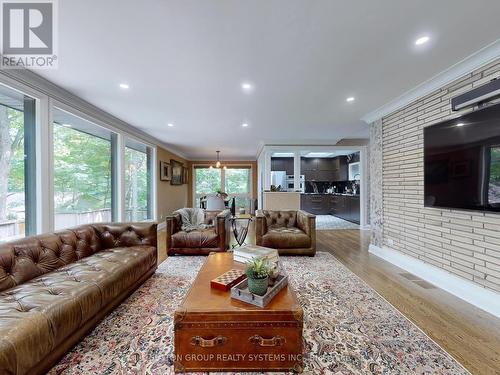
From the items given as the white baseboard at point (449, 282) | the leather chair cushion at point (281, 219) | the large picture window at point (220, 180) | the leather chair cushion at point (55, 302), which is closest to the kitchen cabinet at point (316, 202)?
the large picture window at point (220, 180)

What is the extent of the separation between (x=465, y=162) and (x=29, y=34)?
4.36 m

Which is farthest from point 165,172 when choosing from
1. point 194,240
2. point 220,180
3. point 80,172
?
point 194,240

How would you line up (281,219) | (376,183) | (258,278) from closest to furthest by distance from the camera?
(258,278) < (376,183) < (281,219)

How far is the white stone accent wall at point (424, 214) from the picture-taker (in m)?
2.39

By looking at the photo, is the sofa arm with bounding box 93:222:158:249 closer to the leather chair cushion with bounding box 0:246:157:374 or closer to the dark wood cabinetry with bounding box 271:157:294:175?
the leather chair cushion with bounding box 0:246:157:374

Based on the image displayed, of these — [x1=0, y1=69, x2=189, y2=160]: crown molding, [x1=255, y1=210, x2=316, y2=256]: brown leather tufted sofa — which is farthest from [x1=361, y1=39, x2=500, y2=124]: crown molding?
[x1=0, y1=69, x2=189, y2=160]: crown molding

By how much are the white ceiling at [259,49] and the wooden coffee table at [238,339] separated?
6.87ft

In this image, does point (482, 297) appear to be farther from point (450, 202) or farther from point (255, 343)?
point (255, 343)

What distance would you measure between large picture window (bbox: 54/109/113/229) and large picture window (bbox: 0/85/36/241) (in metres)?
0.35

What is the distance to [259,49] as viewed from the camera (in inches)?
85.4

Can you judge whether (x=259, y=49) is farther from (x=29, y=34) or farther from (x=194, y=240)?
(x=194, y=240)

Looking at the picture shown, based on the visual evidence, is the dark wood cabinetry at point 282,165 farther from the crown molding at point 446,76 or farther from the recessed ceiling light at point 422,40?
the recessed ceiling light at point 422,40

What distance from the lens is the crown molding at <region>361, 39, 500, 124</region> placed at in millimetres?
2253

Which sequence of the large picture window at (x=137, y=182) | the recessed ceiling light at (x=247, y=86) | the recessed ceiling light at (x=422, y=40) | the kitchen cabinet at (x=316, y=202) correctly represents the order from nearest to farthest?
1. the recessed ceiling light at (x=422, y=40)
2. the recessed ceiling light at (x=247, y=86)
3. the large picture window at (x=137, y=182)
4. the kitchen cabinet at (x=316, y=202)
